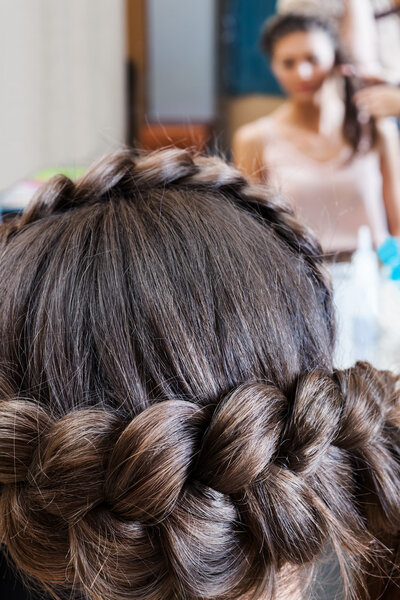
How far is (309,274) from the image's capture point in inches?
28.1

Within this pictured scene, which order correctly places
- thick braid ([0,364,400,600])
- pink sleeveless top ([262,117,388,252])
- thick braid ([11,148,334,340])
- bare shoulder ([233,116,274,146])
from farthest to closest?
bare shoulder ([233,116,274,146]) < pink sleeveless top ([262,117,388,252]) < thick braid ([11,148,334,340]) < thick braid ([0,364,400,600])

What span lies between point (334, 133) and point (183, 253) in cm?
138

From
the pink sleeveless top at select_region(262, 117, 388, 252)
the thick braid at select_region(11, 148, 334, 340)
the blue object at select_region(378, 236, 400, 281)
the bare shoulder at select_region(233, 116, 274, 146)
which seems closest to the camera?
the thick braid at select_region(11, 148, 334, 340)

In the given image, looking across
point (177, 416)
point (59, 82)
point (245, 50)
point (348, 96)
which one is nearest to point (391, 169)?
point (348, 96)

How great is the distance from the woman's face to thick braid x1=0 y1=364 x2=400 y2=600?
146 cm

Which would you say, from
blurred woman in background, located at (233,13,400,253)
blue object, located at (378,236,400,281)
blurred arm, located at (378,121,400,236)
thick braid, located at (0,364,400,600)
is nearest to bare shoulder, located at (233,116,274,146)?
blurred woman in background, located at (233,13,400,253)

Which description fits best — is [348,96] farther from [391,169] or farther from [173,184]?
[173,184]

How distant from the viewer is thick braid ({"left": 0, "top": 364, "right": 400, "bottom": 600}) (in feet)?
1.79

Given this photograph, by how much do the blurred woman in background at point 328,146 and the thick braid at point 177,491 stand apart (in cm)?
126

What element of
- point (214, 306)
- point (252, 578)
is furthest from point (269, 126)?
point (252, 578)

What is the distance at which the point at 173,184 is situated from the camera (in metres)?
0.74

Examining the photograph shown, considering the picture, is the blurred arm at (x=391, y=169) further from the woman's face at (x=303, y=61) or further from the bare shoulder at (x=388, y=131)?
the woman's face at (x=303, y=61)

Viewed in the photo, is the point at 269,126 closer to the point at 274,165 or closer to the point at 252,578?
the point at 274,165

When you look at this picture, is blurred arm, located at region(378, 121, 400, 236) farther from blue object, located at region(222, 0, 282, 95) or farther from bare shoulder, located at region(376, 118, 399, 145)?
blue object, located at region(222, 0, 282, 95)
